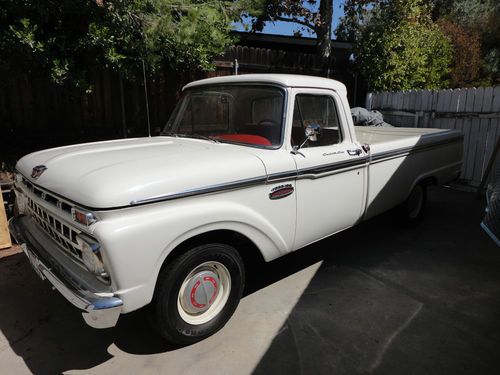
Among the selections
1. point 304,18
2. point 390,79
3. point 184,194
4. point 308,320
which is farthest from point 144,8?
point 304,18

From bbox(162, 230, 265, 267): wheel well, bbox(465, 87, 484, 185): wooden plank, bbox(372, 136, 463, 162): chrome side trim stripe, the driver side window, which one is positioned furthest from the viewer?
bbox(465, 87, 484, 185): wooden plank

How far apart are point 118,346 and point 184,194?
134cm

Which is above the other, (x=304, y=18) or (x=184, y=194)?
(x=304, y=18)

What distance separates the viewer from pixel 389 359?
2652 millimetres

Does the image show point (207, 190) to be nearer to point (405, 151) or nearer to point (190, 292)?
point (190, 292)

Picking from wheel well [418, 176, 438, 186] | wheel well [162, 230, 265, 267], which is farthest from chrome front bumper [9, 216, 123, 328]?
wheel well [418, 176, 438, 186]

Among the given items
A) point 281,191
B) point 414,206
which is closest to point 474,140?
point 414,206

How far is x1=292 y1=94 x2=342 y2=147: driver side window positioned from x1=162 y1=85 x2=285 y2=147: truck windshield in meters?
0.20

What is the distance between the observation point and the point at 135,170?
241cm

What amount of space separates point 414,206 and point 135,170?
161 inches

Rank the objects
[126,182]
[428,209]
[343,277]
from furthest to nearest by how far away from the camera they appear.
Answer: [428,209] < [343,277] < [126,182]

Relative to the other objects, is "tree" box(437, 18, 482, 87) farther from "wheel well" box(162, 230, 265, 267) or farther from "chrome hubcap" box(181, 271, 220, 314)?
"chrome hubcap" box(181, 271, 220, 314)

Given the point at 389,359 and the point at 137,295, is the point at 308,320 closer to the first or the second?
the point at 389,359

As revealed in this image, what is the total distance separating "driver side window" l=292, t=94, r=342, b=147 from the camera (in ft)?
10.7
